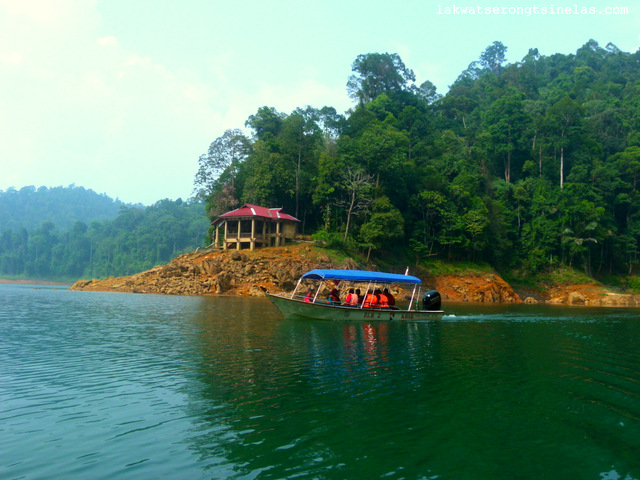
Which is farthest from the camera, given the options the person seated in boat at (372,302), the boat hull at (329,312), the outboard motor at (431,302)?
the outboard motor at (431,302)

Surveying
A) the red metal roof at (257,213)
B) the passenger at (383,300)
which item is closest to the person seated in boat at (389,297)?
the passenger at (383,300)

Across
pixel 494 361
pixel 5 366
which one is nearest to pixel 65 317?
pixel 5 366

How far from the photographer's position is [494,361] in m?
13.6

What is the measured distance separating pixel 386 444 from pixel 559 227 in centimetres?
5420

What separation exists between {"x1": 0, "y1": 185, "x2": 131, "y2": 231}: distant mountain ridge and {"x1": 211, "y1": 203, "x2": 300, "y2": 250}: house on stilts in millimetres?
116773

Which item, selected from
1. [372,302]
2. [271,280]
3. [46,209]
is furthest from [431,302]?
[46,209]

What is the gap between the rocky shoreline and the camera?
4188 cm

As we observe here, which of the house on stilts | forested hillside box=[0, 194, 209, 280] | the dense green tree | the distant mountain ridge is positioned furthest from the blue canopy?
the distant mountain ridge

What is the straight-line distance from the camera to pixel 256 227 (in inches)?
1972

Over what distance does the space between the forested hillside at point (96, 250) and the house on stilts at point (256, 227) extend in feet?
201

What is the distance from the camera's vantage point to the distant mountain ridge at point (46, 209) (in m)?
159

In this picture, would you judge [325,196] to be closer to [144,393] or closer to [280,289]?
[280,289]

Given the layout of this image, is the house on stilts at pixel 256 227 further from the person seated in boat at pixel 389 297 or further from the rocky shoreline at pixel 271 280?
the person seated in boat at pixel 389 297

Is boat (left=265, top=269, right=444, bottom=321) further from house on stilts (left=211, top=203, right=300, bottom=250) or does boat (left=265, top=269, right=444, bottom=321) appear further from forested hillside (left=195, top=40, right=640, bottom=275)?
house on stilts (left=211, top=203, right=300, bottom=250)
